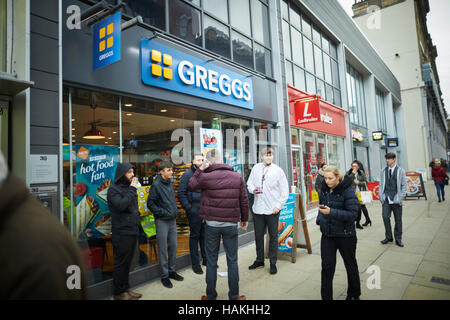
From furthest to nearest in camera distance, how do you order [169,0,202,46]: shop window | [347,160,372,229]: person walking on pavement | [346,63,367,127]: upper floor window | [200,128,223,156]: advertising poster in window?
1. [346,63,367,127]: upper floor window
2. [347,160,372,229]: person walking on pavement
3. [200,128,223,156]: advertising poster in window
4. [169,0,202,46]: shop window

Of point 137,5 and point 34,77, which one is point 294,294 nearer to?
point 34,77

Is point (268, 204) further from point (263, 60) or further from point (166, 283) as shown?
point (263, 60)

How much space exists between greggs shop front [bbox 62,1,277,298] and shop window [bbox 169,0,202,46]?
31cm

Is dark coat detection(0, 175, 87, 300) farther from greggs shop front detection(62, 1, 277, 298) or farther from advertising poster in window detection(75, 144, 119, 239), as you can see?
advertising poster in window detection(75, 144, 119, 239)

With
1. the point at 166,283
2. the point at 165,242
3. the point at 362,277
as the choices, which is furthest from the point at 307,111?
the point at 166,283

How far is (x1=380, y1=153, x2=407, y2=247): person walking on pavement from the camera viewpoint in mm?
6082

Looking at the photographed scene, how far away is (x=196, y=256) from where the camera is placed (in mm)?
5004

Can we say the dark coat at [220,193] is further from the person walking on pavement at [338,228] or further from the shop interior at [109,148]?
the shop interior at [109,148]

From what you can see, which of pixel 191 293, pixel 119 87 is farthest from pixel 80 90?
pixel 191 293

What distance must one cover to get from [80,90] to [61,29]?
2.82ft

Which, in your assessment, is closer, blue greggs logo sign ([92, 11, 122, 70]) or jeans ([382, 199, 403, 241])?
blue greggs logo sign ([92, 11, 122, 70])

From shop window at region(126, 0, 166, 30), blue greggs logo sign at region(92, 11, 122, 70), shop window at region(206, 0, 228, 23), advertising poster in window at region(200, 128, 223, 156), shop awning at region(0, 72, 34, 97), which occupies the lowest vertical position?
advertising poster in window at region(200, 128, 223, 156)

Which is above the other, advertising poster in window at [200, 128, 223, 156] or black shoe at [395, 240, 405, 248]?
advertising poster in window at [200, 128, 223, 156]

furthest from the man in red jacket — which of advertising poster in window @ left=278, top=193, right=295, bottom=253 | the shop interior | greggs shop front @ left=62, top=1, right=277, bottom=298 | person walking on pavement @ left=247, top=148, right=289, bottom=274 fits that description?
advertising poster in window @ left=278, top=193, right=295, bottom=253
